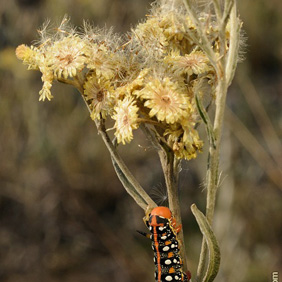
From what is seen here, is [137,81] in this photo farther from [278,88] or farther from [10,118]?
[278,88]

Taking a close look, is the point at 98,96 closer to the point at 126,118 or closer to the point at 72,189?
the point at 126,118

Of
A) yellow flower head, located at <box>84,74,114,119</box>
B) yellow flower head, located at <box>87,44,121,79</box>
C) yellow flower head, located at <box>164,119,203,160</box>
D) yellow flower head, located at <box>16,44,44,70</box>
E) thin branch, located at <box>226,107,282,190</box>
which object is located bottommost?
yellow flower head, located at <box>164,119,203,160</box>

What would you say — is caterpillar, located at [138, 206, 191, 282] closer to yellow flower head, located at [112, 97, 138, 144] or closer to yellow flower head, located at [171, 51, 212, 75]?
yellow flower head, located at [112, 97, 138, 144]

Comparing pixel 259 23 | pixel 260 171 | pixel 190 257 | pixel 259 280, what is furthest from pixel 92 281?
pixel 259 23

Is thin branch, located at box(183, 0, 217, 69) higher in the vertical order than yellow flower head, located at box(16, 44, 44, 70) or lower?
lower

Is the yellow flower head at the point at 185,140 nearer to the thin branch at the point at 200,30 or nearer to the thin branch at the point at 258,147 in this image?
the thin branch at the point at 200,30

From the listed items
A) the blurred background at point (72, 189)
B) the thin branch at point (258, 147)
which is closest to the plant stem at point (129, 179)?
the thin branch at point (258, 147)

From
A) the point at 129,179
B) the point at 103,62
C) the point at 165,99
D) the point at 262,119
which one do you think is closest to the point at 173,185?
the point at 129,179

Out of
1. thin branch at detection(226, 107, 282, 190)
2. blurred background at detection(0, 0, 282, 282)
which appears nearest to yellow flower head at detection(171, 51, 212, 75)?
thin branch at detection(226, 107, 282, 190)
